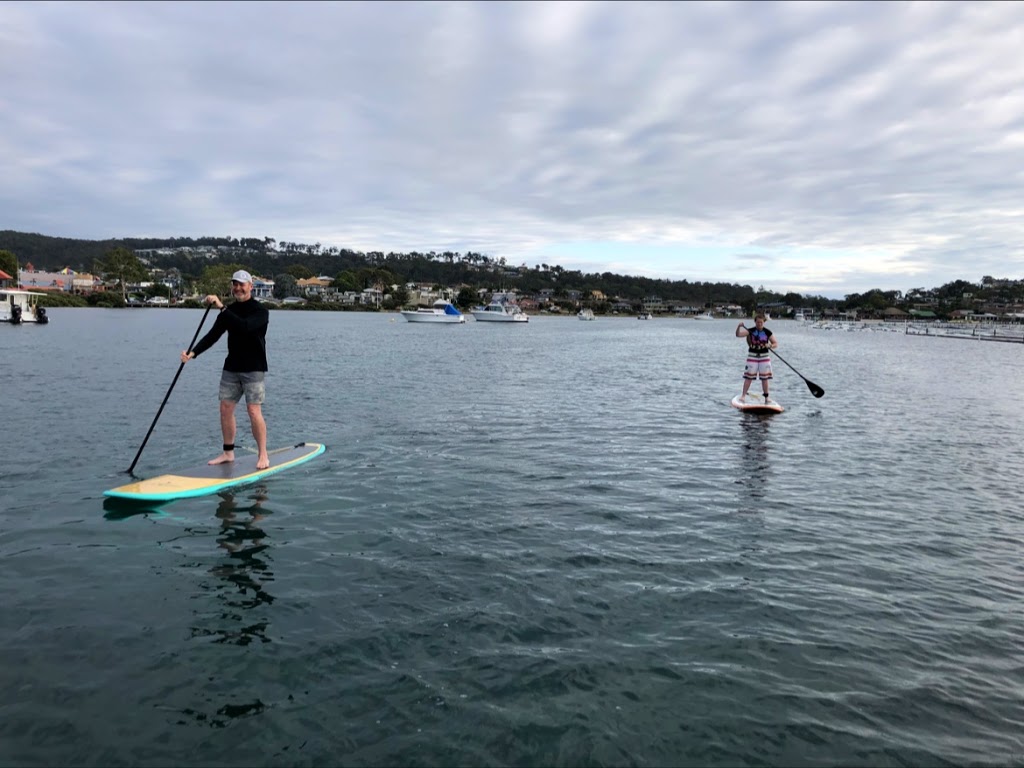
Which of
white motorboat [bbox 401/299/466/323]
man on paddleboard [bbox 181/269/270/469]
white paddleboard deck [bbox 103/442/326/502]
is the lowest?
white paddleboard deck [bbox 103/442/326/502]

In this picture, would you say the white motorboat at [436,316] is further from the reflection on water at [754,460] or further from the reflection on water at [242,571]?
the reflection on water at [242,571]

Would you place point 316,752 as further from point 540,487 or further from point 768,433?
point 768,433

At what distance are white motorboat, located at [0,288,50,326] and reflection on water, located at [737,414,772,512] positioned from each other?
218ft

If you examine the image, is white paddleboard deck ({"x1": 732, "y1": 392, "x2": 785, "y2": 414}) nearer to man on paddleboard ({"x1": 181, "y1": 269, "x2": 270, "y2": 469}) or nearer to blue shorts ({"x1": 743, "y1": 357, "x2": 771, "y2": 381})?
blue shorts ({"x1": 743, "y1": 357, "x2": 771, "y2": 381})

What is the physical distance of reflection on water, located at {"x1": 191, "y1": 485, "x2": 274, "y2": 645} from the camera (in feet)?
19.6

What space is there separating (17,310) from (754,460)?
6847cm

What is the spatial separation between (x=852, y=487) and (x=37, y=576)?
12.3 m

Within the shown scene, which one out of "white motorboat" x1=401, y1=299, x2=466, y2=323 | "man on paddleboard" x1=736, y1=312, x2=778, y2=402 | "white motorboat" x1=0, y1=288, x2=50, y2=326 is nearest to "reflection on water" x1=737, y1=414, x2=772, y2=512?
"man on paddleboard" x1=736, y1=312, x2=778, y2=402

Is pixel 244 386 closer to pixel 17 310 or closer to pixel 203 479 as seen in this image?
pixel 203 479

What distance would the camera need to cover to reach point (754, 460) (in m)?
13.7

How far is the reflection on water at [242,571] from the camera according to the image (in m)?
5.98

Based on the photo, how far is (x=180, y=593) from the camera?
667 centimetres

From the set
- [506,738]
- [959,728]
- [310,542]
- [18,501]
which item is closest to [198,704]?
[506,738]

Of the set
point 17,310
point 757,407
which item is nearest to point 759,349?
point 757,407
